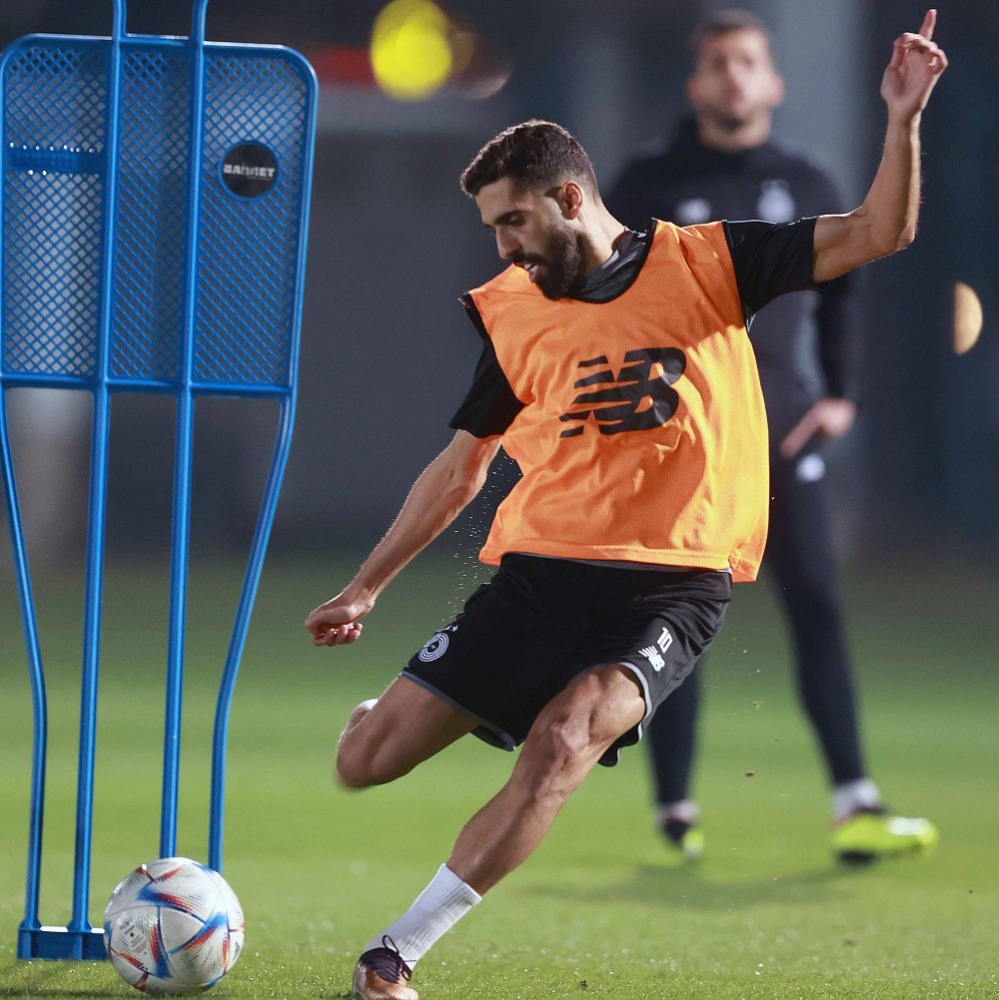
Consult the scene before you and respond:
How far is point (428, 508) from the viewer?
3.18 meters

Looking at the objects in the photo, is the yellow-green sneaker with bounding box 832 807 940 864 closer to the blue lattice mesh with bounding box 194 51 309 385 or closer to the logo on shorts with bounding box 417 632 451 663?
the logo on shorts with bounding box 417 632 451 663

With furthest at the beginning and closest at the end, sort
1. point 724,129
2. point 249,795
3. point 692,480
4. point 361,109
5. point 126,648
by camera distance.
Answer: point 361,109 < point 126,648 < point 249,795 < point 724,129 < point 692,480

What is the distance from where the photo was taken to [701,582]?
2986mm

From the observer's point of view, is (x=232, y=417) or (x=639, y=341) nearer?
(x=639, y=341)

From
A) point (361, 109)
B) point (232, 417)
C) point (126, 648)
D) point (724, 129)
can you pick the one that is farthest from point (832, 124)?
point (724, 129)

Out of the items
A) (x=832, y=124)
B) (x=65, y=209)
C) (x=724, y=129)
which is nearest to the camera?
(x=65, y=209)

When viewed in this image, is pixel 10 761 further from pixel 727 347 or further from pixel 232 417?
pixel 232 417

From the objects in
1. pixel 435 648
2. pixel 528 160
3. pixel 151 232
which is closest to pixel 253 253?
pixel 151 232

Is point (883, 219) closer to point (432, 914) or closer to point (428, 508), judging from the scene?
point (428, 508)

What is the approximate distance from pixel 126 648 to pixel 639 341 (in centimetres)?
707

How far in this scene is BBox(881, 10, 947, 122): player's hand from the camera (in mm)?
2660

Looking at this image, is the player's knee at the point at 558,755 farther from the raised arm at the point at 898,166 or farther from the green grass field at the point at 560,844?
the raised arm at the point at 898,166

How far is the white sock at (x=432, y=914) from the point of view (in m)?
2.80

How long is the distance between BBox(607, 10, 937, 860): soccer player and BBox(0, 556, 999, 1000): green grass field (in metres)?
0.18
